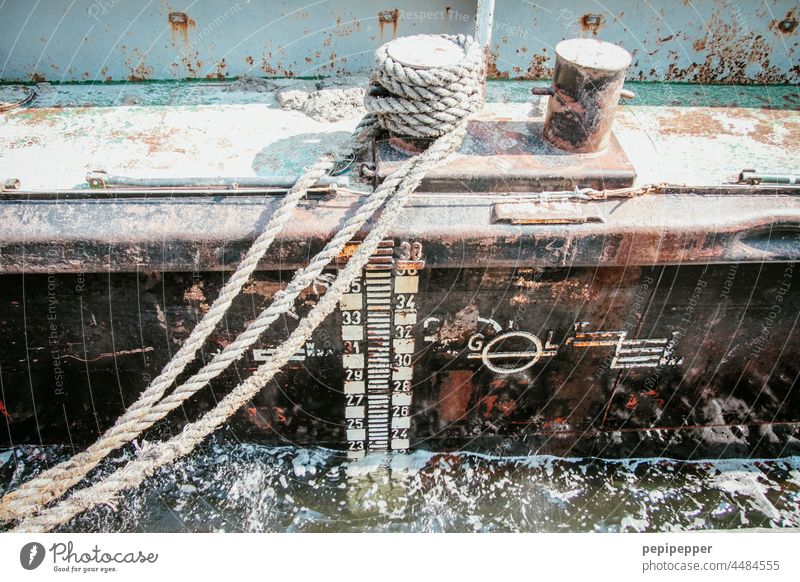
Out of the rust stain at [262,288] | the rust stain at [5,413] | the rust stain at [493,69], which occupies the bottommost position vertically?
the rust stain at [5,413]

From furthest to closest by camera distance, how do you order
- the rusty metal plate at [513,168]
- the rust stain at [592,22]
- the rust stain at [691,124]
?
1. the rust stain at [592,22]
2. the rust stain at [691,124]
3. the rusty metal plate at [513,168]

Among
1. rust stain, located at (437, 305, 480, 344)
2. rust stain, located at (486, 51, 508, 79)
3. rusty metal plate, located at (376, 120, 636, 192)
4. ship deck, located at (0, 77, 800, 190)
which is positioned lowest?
rust stain, located at (437, 305, 480, 344)

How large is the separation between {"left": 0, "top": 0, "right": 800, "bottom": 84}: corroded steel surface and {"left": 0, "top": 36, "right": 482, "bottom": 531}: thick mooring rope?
3.63ft

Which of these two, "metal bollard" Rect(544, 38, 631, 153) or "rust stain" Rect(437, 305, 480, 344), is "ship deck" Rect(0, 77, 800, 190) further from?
"rust stain" Rect(437, 305, 480, 344)

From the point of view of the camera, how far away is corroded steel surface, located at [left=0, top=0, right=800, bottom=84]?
302 centimetres

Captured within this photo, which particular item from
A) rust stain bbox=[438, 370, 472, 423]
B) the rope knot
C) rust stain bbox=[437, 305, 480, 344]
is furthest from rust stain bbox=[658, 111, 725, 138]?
rust stain bbox=[438, 370, 472, 423]

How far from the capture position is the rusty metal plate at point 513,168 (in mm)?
2160

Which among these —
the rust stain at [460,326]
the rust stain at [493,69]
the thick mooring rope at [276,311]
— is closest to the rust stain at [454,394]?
the rust stain at [460,326]

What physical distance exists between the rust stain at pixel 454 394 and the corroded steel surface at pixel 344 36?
5.63 ft

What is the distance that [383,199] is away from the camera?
2000mm

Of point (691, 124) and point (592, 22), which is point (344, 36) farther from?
point (691, 124)

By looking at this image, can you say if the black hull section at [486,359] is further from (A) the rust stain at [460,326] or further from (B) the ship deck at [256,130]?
(B) the ship deck at [256,130]
